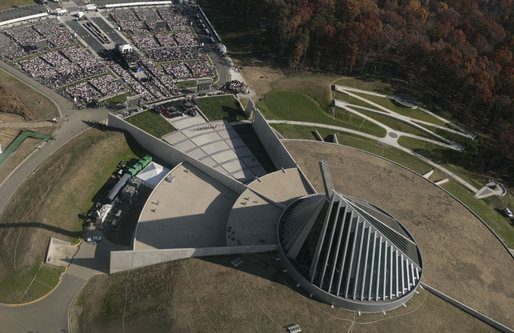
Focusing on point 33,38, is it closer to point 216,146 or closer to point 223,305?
point 216,146

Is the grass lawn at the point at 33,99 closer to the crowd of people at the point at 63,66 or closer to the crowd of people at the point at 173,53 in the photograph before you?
the crowd of people at the point at 63,66

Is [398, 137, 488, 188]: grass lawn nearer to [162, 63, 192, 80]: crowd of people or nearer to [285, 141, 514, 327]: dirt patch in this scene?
[285, 141, 514, 327]: dirt patch

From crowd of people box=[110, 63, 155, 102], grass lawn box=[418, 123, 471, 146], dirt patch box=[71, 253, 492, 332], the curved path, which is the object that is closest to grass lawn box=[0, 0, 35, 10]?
crowd of people box=[110, 63, 155, 102]

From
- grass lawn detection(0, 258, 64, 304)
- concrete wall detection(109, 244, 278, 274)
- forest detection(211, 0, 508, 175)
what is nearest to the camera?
concrete wall detection(109, 244, 278, 274)

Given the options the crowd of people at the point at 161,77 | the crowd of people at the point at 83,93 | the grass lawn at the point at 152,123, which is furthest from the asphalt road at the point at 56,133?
the crowd of people at the point at 161,77

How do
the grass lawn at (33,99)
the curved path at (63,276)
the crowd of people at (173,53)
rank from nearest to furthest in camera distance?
the curved path at (63,276), the grass lawn at (33,99), the crowd of people at (173,53)

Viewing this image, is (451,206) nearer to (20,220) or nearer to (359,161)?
(359,161)
